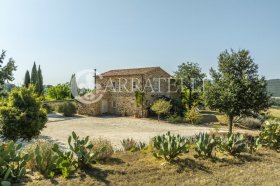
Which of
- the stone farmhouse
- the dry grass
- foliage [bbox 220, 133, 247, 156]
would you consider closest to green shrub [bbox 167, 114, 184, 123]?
the stone farmhouse

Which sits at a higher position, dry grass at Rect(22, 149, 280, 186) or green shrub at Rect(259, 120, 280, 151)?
green shrub at Rect(259, 120, 280, 151)

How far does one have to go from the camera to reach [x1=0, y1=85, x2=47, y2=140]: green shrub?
11820mm

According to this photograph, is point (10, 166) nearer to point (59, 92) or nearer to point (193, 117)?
point (193, 117)

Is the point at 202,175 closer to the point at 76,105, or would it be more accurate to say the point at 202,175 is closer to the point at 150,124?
the point at 150,124

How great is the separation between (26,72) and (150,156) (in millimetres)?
39002

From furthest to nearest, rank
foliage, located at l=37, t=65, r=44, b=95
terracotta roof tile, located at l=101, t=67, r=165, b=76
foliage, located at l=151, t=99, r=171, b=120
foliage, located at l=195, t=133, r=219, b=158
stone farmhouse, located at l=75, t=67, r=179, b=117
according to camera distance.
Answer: foliage, located at l=37, t=65, r=44, b=95 → terracotta roof tile, located at l=101, t=67, r=165, b=76 → stone farmhouse, located at l=75, t=67, r=179, b=117 → foliage, located at l=151, t=99, r=171, b=120 → foliage, located at l=195, t=133, r=219, b=158

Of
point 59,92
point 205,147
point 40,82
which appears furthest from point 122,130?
point 40,82

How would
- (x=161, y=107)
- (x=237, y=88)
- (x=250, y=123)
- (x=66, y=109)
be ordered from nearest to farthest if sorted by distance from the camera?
(x=237, y=88), (x=250, y=123), (x=161, y=107), (x=66, y=109)

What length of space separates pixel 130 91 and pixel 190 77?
7.62m

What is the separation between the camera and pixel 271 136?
11.3m

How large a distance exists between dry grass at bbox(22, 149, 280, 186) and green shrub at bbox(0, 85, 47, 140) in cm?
524

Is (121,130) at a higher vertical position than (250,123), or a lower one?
lower

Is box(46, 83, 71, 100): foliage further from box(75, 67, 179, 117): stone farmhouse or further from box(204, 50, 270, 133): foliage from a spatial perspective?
box(204, 50, 270, 133): foliage

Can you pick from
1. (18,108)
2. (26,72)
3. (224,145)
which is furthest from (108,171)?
(26,72)
